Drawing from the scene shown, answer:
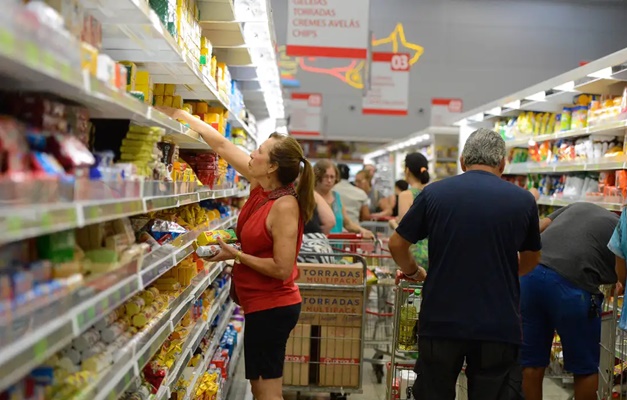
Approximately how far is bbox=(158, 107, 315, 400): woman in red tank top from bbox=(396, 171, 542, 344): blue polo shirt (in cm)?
64

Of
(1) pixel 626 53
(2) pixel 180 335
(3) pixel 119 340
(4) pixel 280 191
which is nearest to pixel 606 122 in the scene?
(1) pixel 626 53

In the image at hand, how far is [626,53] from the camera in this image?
492 cm

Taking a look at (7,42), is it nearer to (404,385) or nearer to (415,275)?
(415,275)

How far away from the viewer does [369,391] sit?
5.55 m

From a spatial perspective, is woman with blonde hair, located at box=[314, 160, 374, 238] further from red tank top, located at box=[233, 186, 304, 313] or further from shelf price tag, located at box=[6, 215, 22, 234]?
shelf price tag, located at box=[6, 215, 22, 234]

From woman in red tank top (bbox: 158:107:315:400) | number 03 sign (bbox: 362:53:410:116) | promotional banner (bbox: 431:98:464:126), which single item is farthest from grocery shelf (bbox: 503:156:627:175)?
promotional banner (bbox: 431:98:464:126)

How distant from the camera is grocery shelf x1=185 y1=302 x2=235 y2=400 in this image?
3.66 meters

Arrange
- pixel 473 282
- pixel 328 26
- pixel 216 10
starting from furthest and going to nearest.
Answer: pixel 328 26
pixel 216 10
pixel 473 282

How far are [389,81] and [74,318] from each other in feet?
40.3

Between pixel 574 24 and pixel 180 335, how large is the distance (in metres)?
18.0

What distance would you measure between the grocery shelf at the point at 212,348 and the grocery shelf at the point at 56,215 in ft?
5.30

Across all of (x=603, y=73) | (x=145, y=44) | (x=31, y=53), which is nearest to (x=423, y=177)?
(x=603, y=73)

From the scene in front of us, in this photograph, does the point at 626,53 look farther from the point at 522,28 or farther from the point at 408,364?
the point at 522,28

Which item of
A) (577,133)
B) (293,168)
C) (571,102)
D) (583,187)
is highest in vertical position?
(571,102)
